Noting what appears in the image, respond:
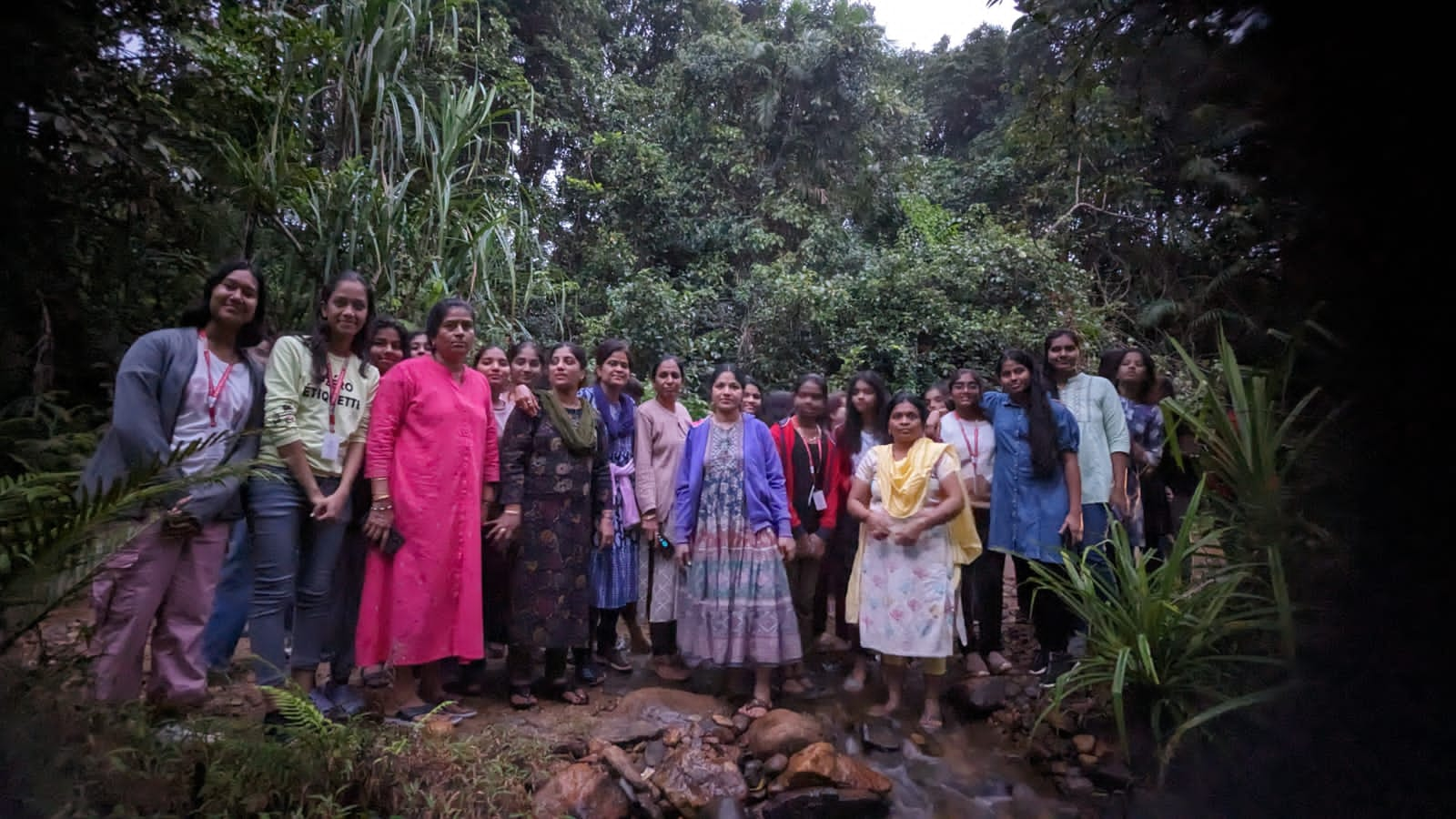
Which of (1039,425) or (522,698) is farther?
(1039,425)

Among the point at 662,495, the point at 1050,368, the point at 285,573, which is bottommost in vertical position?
the point at 285,573

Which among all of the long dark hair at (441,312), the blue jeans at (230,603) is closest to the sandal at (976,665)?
the long dark hair at (441,312)

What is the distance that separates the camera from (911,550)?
3.48m

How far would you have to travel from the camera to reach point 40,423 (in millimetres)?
2525

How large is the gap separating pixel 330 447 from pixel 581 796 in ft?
5.15

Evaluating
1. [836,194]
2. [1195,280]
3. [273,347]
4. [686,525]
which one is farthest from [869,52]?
[1195,280]

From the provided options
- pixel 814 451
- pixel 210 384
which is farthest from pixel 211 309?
pixel 814 451

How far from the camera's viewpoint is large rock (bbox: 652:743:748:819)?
2.74 meters

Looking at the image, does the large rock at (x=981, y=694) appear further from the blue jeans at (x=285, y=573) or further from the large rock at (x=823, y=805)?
the blue jeans at (x=285, y=573)

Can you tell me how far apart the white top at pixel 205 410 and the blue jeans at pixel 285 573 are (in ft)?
0.67

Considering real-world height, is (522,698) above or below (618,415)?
below

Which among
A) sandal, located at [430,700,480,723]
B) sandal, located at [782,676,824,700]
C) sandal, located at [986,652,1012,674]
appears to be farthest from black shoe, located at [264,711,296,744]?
sandal, located at [986,652,1012,674]

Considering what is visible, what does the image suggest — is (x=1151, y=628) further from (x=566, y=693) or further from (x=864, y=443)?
(x=566, y=693)

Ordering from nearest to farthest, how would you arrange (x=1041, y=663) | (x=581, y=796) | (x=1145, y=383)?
(x=581, y=796), (x=1041, y=663), (x=1145, y=383)
